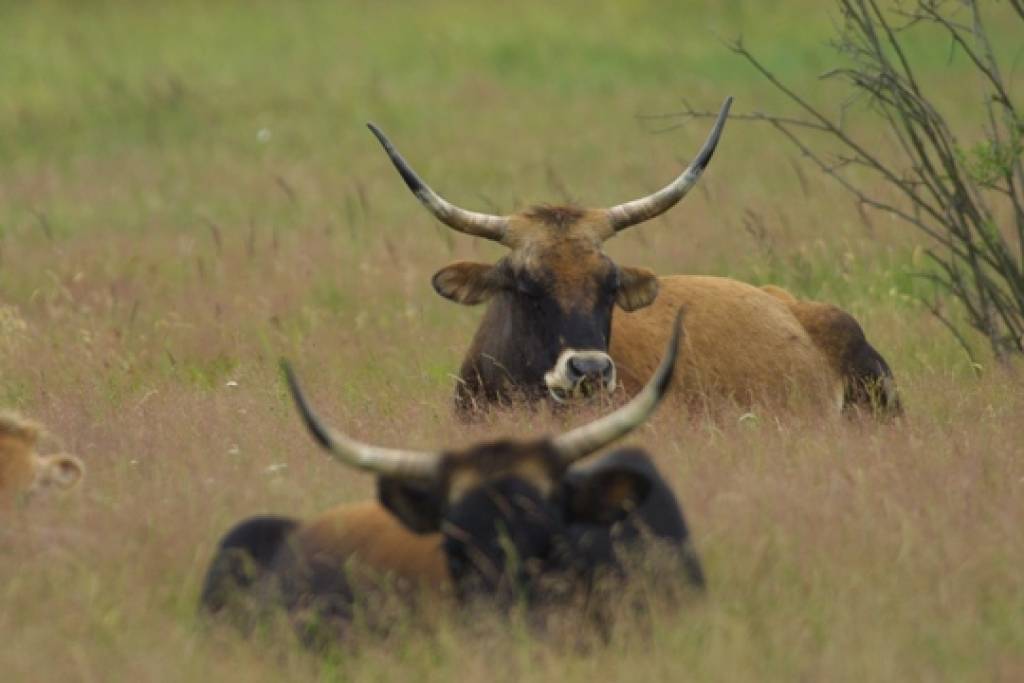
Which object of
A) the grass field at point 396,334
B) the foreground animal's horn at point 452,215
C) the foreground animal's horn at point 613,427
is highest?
the foreground animal's horn at point 452,215

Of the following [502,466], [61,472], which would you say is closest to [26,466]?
[61,472]

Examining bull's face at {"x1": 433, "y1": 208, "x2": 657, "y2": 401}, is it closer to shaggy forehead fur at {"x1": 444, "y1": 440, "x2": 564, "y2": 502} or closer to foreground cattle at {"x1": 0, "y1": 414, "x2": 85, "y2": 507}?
foreground cattle at {"x1": 0, "y1": 414, "x2": 85, "y2": 507}

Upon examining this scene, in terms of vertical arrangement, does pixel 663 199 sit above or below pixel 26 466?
above

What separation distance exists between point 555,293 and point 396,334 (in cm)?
297

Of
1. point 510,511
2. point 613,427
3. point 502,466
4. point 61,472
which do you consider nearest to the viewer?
point 510,511

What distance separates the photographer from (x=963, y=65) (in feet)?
91.8

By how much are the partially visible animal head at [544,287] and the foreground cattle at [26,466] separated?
273cm

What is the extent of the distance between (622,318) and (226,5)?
27.4m

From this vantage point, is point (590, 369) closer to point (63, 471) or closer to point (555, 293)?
point (555, 293)

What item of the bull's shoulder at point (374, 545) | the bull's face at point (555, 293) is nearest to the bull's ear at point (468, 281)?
the bull's face at point (555, 293)

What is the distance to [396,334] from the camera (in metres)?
13.2

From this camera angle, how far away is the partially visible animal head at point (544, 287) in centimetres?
1030

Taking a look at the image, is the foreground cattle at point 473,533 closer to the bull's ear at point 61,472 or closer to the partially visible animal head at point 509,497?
the partially visible animal head at point 509,497

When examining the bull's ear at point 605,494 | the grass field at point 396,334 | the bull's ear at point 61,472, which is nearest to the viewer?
the grass field at point 396,334
